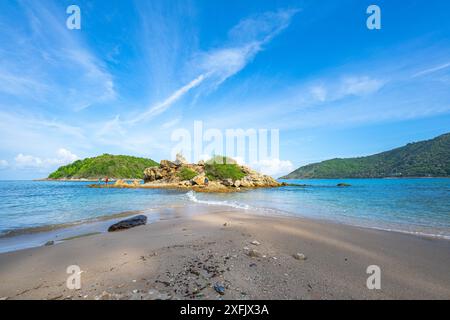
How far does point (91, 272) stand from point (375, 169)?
19249 cm

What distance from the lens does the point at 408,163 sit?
13312 centimetres

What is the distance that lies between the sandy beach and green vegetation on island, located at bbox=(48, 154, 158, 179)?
16813 centimetres

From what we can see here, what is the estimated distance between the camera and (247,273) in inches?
187

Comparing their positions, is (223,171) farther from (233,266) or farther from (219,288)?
(219,288)

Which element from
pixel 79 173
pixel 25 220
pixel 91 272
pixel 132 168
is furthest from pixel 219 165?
pixel 79 173

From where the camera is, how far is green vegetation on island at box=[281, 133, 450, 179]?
118m

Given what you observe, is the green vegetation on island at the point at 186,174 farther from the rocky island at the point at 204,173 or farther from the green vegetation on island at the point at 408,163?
the green vegetation on island at the point at 408,163

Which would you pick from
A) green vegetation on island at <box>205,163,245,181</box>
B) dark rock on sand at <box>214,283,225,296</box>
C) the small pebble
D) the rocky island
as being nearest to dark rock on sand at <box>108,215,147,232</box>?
dark rock on sand at <box>214,283,225,296</box>

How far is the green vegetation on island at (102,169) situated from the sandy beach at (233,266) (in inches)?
6619

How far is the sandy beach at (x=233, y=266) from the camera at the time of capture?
400 centimetres

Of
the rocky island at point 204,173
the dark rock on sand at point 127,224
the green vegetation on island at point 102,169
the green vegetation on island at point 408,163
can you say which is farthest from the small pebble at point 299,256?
the green vegetation on island at point 102,169
